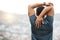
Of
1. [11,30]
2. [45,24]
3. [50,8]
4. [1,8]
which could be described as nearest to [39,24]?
[45,24]

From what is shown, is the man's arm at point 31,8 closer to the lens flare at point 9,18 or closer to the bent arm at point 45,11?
the bent arm at point 45,11

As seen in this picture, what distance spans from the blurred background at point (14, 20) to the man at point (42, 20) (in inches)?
4.6

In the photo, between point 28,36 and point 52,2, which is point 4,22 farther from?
point 52,2

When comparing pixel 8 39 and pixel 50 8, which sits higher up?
pixel 50 8

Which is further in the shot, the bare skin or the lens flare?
the lens flare

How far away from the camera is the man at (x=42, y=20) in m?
1.84

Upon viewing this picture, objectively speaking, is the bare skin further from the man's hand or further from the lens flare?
the lens flare

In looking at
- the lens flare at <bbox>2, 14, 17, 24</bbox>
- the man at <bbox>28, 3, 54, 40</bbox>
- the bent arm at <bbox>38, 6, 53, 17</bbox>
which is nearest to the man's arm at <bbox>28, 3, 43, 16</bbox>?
the man at <bbox>28, 3, 54, 40</bbox>

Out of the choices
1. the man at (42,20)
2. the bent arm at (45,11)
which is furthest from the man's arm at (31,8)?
the bent arm at (45,11)

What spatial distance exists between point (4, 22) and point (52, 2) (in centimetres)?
65

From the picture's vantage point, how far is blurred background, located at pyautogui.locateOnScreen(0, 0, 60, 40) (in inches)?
80.5

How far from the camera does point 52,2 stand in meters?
1.97

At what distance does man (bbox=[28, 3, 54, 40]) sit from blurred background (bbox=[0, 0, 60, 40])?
12cm

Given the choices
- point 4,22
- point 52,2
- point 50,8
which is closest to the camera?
point 50,8
